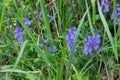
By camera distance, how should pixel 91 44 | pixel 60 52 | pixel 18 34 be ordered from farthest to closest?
pixel 18 34, pixel 60 52, pixel 91 44

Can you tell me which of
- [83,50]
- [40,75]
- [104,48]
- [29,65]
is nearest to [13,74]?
[29,65]

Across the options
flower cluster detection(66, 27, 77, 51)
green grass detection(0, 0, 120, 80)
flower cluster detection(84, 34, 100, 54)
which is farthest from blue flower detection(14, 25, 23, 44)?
flower cluster detection(84, 34, 100, 54)

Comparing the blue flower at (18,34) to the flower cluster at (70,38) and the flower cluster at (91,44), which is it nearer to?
the flower cluster at (70,38)

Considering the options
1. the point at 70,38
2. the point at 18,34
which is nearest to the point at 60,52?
the point at 70,38

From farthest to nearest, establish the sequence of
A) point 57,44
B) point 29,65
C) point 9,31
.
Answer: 1. point 9,31
2. point 57,44
3. point 29,65

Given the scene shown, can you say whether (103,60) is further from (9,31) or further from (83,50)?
(9,31)

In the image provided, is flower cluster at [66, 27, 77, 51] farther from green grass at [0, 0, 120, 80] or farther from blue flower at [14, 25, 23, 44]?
blue flower at [14, 25, 23, 44]

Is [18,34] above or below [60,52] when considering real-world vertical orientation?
above

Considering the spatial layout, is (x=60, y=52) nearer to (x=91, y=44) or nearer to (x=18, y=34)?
(x=91, y=44)

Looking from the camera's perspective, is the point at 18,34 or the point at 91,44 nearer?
the point at 91,44

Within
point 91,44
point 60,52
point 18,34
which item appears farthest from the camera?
point 18,34

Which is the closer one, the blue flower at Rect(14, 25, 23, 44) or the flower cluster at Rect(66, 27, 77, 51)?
the flower cluster at Rect(66, 27, 77, 51)
